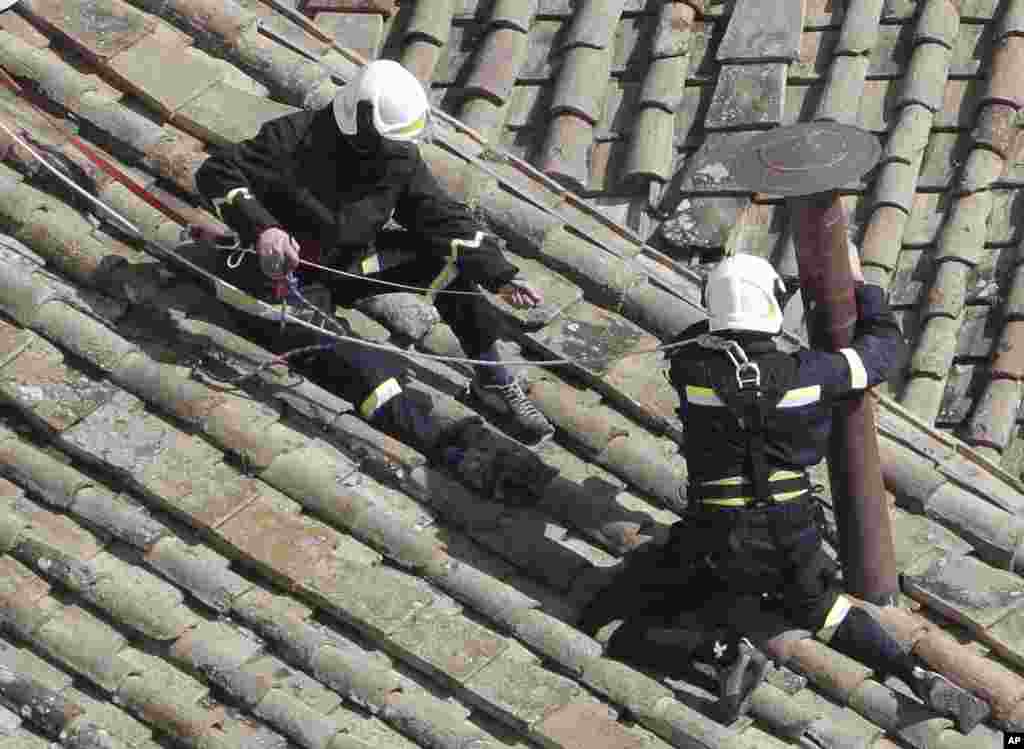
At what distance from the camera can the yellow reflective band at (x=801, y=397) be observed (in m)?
8.07

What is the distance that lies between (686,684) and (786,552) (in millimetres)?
592

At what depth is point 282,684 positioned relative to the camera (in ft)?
25.6

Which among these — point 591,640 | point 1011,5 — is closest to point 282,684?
point 591,640

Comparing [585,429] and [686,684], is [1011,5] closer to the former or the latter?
[585,429]

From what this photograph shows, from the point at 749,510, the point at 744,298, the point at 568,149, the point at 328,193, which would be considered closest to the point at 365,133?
the point at 328,193

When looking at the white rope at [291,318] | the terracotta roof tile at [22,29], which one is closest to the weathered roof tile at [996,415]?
the white rope at [291,318]

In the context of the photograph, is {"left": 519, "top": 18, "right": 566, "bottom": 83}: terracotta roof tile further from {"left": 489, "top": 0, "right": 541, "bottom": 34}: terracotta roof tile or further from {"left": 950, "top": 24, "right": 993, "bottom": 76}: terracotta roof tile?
{"left": 950, "top": 24, "right": 993, "bottom": 76}: terracotta roof tile

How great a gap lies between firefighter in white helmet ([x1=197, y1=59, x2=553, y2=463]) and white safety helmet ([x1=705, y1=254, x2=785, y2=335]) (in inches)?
48.3

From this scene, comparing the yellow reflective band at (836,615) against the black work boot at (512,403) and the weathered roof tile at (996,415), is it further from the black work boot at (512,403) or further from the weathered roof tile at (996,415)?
the weathered roof tile at (996,415)

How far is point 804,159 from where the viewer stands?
8062 mm

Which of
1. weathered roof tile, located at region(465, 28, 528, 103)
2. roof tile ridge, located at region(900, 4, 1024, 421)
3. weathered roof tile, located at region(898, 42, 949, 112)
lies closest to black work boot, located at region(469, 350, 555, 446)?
roof tile ridge, located at region(900, 4, 1024, 421)

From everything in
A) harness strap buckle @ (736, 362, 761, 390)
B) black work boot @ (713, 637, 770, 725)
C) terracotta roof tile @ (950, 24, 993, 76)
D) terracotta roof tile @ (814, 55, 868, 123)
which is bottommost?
black work boot @ (713, 637, 770, 725)

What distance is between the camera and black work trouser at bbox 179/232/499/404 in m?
9.03

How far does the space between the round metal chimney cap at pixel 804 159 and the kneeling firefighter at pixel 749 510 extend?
29 cm
